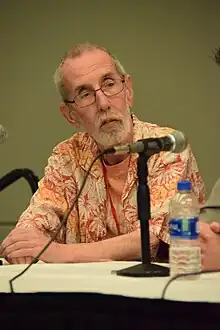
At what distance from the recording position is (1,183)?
2.24 metres

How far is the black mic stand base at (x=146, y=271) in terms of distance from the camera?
51.2 inches

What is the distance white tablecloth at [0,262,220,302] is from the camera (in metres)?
1.09

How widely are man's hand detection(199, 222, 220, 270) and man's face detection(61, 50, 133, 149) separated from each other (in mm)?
886

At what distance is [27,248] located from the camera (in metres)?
1.92

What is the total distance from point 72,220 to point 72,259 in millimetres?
442

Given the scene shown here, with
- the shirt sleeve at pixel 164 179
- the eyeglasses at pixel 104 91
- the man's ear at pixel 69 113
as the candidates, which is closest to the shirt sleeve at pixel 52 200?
the man's ear at pixel 69 113

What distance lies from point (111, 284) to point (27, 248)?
0.78m

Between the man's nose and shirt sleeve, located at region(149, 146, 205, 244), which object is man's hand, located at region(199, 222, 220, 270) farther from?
the man's nose

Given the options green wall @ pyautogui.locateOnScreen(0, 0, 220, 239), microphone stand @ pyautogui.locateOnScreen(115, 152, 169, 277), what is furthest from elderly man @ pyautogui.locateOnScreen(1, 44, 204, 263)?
green wall @ pyautogui.locateOnScreen(0, 0, 220, 239)

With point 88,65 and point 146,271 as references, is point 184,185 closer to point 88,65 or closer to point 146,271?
point 146,271

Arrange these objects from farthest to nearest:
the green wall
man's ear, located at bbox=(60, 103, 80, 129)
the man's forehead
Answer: the green wall
man's ear, located at bbox=(60, 103, 80, 129)
the man's forehead

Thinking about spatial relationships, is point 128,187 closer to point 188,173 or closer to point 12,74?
point 188,173

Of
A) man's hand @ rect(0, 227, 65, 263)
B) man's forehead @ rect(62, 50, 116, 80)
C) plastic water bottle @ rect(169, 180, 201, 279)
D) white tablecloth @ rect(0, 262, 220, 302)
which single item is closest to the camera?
white tablecloth @ rect(0, 262, 220, 302)

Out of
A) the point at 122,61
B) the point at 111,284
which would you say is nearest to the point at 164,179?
the point at 111,284
